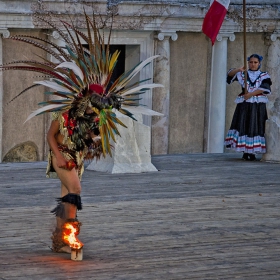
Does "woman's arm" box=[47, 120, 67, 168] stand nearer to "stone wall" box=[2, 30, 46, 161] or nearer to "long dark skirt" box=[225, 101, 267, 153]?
"long dark skirt" box=[225, 101, 267, 153]

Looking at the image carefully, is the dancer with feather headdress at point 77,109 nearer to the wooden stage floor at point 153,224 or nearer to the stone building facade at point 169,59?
the wooden stage floor at point 153,224

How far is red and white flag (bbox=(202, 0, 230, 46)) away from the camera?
1427cm

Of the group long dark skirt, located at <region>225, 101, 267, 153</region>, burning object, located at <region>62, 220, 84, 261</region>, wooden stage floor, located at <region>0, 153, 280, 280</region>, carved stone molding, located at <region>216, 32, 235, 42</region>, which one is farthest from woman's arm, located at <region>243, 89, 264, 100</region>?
burning object, located at <region>62, 220, 84, 261</region>

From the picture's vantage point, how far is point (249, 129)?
14.3 metres

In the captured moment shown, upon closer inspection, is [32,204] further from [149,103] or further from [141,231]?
[149,103]

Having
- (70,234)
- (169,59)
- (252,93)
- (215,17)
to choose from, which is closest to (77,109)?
(70,234)

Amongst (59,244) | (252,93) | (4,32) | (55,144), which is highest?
(4,32)

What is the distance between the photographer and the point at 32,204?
10180mm

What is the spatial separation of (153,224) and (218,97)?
9.61 metres

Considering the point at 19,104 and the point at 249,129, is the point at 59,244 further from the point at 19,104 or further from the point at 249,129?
the point at 19,104

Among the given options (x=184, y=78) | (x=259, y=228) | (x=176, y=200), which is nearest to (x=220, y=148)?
(x=184, y=78)

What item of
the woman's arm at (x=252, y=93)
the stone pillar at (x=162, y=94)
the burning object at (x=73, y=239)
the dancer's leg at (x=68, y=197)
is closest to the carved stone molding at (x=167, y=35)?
the stone pillar at (x=162, y=94)

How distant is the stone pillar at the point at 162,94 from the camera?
17.8 metres

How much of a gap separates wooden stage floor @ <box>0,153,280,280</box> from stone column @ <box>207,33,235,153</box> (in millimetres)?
5030
